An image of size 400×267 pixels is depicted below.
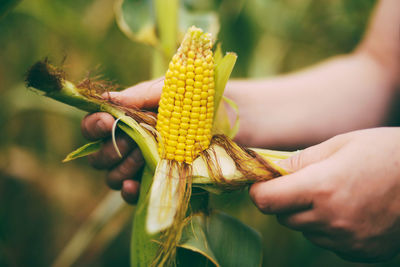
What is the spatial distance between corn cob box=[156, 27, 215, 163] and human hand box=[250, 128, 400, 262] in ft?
0.58

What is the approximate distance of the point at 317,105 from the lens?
1.04m

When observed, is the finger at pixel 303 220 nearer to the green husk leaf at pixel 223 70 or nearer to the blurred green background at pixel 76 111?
the green husk leaf at pixel 223 70

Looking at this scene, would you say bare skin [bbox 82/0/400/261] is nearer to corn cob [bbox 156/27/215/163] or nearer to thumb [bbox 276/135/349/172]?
thumb [bbox 276/135/349/172]

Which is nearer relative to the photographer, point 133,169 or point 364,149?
point 364,149

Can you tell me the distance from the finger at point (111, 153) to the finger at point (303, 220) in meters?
0.43

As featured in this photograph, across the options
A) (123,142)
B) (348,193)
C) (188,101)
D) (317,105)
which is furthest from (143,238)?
(317,105)

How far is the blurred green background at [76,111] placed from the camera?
133 cm

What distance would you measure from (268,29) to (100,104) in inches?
50.3

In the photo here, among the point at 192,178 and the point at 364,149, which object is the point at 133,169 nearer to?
the point at 192,178

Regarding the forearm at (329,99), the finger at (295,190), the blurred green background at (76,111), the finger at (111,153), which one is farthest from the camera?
the blurred green background at (76,111)

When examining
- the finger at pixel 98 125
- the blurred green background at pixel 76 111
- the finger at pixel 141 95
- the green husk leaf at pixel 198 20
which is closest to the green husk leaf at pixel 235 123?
the finger at pixel 141 95

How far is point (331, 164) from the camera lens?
1.75ft

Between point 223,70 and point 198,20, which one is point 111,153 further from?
point 198,20

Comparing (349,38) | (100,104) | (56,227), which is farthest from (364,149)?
(56,227)
